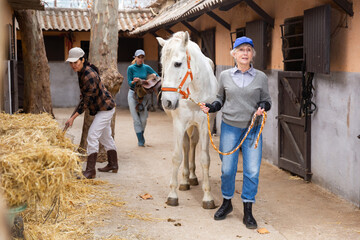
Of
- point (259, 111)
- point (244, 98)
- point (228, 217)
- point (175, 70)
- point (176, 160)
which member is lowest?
point (228, 217)

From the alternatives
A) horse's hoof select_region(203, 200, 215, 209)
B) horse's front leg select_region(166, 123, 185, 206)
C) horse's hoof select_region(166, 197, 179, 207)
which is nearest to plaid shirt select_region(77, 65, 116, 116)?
horse's front leg select_region(166, 123, 185, 206)

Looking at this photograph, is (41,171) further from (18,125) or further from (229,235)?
(229,235)

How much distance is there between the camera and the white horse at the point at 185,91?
470cm

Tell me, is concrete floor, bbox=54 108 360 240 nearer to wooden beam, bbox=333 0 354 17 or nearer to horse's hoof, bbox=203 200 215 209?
horse's hoof, bbox=203 200 215 209

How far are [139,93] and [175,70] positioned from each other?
14.0 ft

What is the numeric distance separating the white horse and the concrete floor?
39 cm

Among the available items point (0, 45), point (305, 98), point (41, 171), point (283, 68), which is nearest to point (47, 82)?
point (283, 68)

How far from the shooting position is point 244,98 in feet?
14.5

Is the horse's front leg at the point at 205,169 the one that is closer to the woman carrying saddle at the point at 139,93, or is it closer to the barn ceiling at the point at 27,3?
the barn ceiling at the point at 27,3

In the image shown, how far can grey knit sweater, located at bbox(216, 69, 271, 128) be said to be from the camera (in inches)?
173

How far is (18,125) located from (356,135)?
11.7 ft

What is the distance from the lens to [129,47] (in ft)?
59.4

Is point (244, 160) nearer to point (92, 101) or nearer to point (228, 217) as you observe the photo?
point (228, 217)

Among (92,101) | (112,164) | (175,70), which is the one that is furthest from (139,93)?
(175,70)
